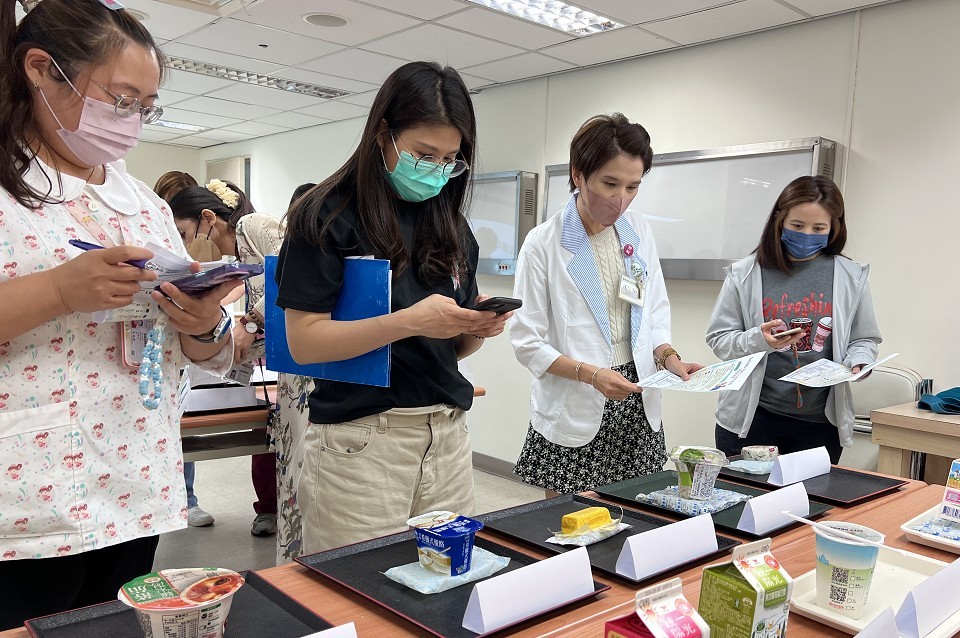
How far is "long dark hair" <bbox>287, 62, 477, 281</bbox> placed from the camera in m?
1.45

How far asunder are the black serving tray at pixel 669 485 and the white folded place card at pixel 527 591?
44 centimetres

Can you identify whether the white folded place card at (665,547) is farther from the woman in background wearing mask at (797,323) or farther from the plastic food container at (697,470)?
the woman in background wearing mask at (797,323)

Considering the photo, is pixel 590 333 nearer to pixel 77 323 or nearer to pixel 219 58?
pixel 77 323

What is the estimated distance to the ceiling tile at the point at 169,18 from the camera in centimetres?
385

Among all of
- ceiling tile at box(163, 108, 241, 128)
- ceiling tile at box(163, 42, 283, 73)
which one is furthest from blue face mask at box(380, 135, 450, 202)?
ceiling tile at box(163, 108, 241, 128)

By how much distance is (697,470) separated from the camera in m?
1.51

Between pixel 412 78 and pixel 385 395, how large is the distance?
634 mm

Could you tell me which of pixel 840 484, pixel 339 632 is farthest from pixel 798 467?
pixel 339 632

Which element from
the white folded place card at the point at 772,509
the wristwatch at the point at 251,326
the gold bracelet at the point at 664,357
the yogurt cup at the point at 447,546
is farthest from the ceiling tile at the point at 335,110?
the yogurt cup at the point at 447,546

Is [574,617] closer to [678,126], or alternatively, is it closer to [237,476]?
[678,126]

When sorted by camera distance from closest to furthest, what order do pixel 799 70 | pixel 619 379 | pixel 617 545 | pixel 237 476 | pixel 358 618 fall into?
pixel 358 618 < pixel 617 545 < pixel 619 379 < pixel 799 70 < pixel 237 476

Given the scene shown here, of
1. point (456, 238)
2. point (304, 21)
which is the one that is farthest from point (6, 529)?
point (304, 21)

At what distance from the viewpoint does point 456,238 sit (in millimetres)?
1588

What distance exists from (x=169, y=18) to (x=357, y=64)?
1.17m
